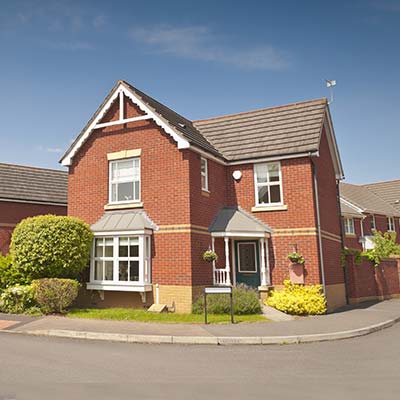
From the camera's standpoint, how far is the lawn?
40.1 ft

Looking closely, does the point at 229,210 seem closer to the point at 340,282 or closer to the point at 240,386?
the point at 340,282

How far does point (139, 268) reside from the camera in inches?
569

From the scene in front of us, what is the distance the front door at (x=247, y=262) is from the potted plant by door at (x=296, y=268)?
159cm

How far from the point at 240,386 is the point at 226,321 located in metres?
5.97

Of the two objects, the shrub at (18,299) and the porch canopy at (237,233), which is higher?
the porch canopy at (237,233)

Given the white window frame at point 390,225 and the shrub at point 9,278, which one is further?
the white window frame at point 390,225

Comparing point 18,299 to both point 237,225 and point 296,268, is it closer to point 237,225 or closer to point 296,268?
point 237,225

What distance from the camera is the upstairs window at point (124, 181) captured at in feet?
52.7

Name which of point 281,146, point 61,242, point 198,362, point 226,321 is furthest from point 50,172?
point 198,362

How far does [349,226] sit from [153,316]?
2345cm

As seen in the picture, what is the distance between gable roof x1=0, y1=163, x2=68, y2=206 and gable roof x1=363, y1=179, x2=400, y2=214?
31167 millimetres

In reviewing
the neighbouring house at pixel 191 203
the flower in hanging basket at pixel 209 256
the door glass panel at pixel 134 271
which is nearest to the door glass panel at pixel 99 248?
the neighbouring house at pixel 191 203

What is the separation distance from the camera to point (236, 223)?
52.6ft

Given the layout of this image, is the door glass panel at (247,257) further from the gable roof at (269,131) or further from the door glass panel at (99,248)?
the door glass panel at (99,248)
